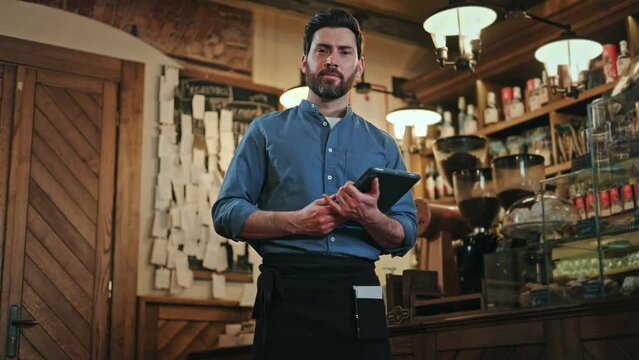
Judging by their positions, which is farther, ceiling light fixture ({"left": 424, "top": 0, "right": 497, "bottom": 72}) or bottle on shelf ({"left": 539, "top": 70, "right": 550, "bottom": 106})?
bottle on shelf ({"left": 539, "top": 70, "right": 550, "bottom": 106})

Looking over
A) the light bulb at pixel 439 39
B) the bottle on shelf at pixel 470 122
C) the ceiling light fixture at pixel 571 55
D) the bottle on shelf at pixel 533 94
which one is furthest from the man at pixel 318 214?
the bottle on shelf at pixel 470 122

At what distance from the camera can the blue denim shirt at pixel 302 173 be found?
1.69 m

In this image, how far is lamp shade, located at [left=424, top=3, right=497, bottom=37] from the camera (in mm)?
4244

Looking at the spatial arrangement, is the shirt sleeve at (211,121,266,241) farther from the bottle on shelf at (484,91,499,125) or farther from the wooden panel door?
the bottle on shelf at (484,91,499,125)

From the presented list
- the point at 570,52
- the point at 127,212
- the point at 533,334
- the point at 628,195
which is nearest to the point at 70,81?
the point at 127,212

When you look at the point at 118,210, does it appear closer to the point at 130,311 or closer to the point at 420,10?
the point at 130,311

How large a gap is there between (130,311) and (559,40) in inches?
119

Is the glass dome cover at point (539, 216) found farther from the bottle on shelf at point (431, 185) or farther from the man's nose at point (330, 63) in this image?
the bottle on shelf at point (431, 185)

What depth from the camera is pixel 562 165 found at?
5.26m

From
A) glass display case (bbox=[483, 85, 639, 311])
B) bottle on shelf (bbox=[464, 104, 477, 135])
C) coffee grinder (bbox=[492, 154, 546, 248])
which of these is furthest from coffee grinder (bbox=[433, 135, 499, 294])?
bottle on shelf (bbox=[464, 104, 477, 135])

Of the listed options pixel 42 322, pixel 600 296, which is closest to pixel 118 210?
pixel 42 322

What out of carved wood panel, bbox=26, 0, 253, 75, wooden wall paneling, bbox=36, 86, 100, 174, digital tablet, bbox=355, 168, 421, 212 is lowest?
digital tablet, bbox=355, 168, 421, 212

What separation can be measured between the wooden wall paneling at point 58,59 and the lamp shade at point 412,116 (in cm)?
184

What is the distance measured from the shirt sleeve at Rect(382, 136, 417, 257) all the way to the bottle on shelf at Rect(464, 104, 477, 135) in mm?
4308
